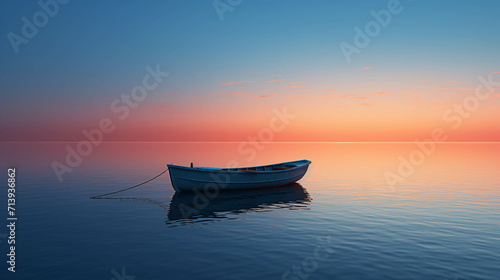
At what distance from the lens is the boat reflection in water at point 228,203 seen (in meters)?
22.2

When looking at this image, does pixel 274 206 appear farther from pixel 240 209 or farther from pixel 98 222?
pixel 98 222

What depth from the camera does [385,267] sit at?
12.4m

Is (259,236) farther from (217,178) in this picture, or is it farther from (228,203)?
(217,178)

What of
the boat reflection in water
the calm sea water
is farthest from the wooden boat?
the calm sea water

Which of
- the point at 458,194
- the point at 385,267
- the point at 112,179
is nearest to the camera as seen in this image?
the point at 385,267

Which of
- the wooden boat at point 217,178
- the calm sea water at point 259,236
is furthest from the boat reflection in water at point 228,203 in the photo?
the wooden boat at point 217,178

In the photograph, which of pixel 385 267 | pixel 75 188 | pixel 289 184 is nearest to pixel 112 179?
pixel 75 188

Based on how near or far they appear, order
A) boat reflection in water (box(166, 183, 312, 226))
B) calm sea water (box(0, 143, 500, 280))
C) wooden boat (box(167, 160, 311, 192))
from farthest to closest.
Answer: wooden boat (box(167, 160, 311, 192)), boat reflection in water (box(166, 183, 312, 226)), calm sea water (box(0, 143, 500, 280))

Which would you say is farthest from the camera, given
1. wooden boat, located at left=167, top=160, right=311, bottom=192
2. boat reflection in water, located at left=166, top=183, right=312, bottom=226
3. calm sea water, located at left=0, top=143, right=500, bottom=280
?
wooden boat, located at left=167, top=160, right=311, bottom=192

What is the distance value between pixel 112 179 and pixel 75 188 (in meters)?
8.26

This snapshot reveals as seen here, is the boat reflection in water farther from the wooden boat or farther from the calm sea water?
the wooden boat

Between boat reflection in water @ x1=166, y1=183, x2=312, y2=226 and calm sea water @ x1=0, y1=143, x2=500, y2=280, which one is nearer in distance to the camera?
calm sea water @ x1=0, y1=143, x2=500, y2=280

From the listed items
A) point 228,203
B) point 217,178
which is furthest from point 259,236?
point 217,178

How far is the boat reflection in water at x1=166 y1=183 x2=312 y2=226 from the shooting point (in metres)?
22.2
